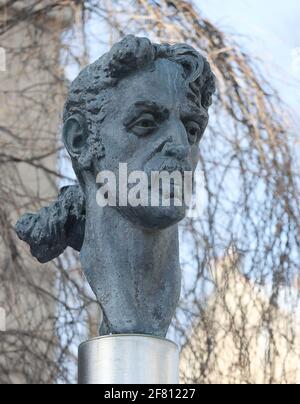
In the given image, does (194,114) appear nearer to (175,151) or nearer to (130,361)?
(175,151)

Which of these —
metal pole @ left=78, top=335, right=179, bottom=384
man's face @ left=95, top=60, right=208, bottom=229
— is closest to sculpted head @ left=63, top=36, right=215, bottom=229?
man's face @ left=95, top=60, right=208, bottom=229

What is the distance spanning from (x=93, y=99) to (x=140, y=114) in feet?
0.52

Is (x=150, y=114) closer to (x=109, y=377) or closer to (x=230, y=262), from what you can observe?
(x=109, y=377)

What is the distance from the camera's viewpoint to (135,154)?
3541mm

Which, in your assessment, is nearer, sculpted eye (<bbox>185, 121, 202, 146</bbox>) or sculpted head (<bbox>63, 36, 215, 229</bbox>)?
sculpted head (<bbox>63, 36, 215, 229</bbox>)

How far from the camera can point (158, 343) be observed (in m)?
3.42

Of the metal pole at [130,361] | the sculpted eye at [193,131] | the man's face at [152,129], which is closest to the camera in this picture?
the metal pole at [130,361]

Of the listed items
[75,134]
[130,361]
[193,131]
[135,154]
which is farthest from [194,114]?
[130,361]

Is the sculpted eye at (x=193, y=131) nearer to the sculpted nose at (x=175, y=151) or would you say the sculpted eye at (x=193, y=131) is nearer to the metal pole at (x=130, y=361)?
the sculpted nose at (x=175, y=151)

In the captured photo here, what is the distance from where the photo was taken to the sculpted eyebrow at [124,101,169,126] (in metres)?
3.54

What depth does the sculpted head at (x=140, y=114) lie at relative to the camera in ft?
11.5

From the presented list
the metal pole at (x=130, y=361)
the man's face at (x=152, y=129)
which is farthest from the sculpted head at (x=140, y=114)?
the metal pole at (x=130, y=361)

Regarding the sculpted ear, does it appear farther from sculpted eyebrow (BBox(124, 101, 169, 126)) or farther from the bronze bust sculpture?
sculpted eyebrow (BBox(124, 101, 169, 126))

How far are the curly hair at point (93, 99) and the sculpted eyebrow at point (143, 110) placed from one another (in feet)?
0.30
